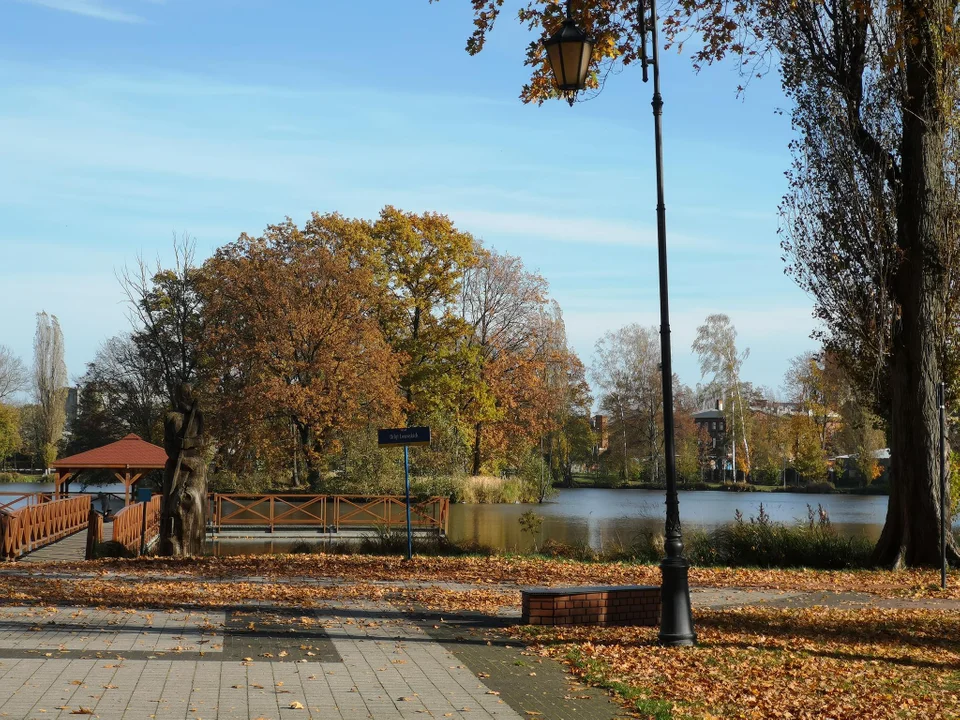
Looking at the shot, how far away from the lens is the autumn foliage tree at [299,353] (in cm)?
3622

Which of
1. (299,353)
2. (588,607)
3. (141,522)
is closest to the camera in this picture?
(588,607)

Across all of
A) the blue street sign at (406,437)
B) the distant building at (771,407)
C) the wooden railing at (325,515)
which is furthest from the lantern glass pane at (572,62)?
the distant building at (771,407)

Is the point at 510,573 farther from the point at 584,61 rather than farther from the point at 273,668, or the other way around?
the point at 584,61

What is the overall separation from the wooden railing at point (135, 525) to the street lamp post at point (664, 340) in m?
13.9

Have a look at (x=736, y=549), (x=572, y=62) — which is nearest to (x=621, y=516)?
(x=736, y=549)

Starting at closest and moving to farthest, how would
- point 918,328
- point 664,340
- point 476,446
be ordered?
point 664,340 → point 918,328 → point 476,446

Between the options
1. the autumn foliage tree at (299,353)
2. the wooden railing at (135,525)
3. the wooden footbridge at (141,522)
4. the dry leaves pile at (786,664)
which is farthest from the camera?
the autumn foliage tree at (299,353)

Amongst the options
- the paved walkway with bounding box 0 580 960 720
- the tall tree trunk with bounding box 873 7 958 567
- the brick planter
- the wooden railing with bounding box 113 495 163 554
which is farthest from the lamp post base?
the wooden railing with bounding box 113 495 163 554

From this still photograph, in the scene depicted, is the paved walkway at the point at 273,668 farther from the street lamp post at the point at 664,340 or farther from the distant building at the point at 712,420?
the distant building at the point at 712,420

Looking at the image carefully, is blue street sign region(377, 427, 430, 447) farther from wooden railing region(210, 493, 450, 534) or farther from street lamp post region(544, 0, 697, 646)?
wooden railing region(210, 493, 450, 534)

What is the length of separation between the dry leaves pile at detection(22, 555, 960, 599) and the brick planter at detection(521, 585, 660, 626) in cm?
333

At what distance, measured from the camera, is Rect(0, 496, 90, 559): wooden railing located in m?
20.2

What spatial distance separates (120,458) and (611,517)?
17152mm

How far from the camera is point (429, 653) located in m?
8.41
